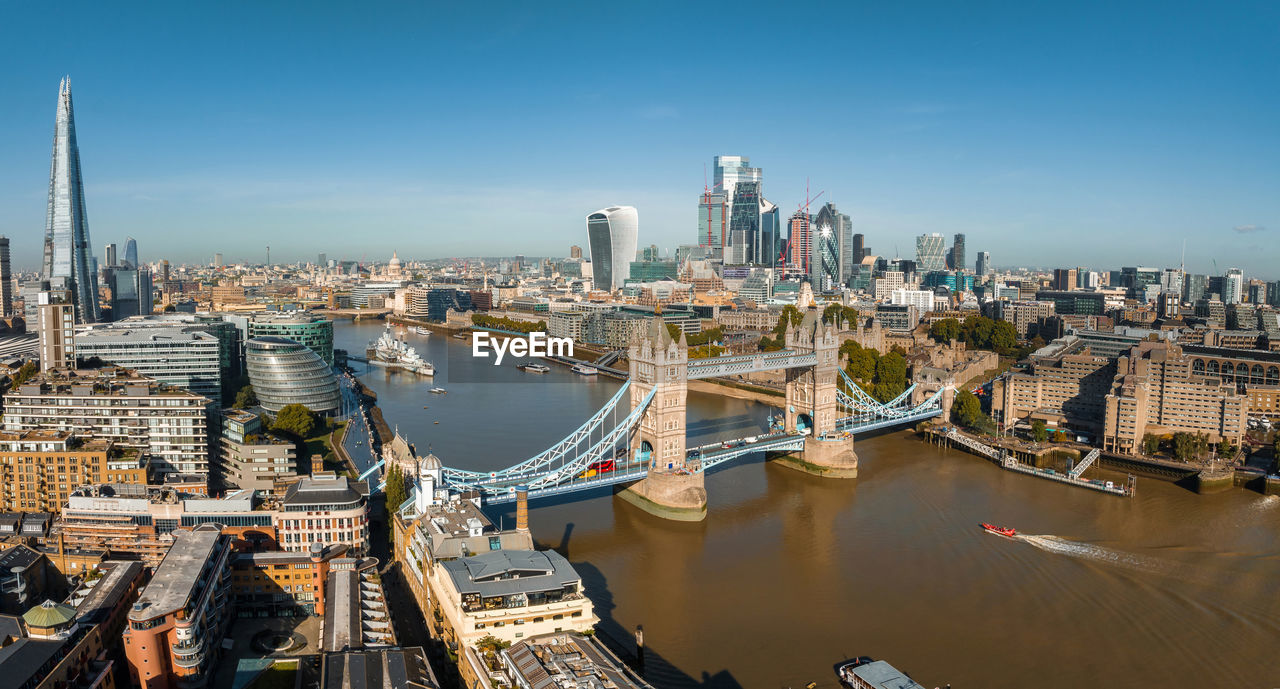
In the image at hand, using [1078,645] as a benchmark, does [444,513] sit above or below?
above

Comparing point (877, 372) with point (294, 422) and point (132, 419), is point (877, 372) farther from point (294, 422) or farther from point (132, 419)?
point (132, 419)

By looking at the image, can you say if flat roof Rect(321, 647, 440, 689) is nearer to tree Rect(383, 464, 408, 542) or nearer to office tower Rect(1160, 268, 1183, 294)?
tree Rect(383, 464, 408, 542)

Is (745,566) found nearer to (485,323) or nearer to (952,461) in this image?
Result: (952,461)

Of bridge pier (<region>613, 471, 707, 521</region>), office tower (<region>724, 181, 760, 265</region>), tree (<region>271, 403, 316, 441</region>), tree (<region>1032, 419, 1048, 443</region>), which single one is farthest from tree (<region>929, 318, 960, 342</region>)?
office tower (<region>724, 181, 760, 265</region>)

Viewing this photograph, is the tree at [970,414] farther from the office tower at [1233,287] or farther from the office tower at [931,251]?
the office tower at [931,251]

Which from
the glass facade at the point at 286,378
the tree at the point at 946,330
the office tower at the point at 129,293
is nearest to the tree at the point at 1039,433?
the glass facade at the point at 286,378

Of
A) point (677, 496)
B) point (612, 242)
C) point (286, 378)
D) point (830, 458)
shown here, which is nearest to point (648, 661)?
point (677, 496)

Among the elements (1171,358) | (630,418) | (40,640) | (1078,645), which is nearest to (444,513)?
(40,640)
